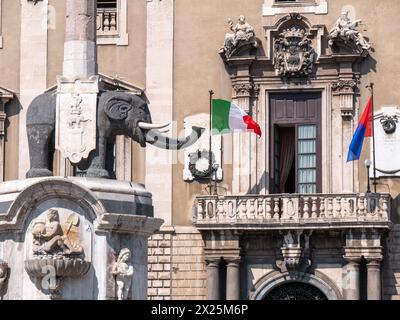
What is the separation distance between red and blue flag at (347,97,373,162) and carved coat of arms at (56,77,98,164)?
45.6 feet

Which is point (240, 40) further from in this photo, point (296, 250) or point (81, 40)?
point (81, 40)

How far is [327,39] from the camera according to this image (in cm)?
4231

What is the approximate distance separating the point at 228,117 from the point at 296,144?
2002 mm

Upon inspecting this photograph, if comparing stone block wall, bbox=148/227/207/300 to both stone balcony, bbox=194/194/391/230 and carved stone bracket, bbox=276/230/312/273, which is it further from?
carved stone bracket, bbox=276/230/312/273

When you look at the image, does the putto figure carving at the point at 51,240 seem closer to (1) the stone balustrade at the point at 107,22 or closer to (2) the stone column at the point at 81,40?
(2) the stone column at the point at 81,40

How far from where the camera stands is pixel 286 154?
42.9 meters

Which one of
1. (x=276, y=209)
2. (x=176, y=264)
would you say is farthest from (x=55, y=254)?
(x=176, y=264)

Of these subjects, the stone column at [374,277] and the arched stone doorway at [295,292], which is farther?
the arched stone doorway at [295,292]

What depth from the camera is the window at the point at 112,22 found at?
43438 millimetres

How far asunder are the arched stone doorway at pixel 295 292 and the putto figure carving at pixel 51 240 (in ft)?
50.7

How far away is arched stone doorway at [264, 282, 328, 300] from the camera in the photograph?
4169 centimetres

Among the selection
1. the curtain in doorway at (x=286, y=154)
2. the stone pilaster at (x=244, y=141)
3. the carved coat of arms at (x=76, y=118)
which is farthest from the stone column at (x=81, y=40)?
the curtain in doorway at (x=286, y=154)

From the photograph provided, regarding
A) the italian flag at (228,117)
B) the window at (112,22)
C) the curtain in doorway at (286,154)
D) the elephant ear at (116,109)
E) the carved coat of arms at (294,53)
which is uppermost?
the window at (112,22)
